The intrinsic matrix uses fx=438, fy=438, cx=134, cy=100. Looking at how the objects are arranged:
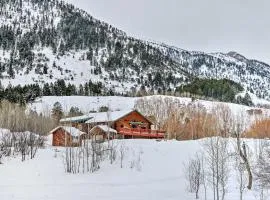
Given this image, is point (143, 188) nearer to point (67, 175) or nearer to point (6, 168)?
point (67, 175)

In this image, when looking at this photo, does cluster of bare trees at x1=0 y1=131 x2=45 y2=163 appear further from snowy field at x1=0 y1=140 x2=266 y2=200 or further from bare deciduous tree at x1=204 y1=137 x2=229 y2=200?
bare deciduous tree at x1=204 y1=137 x2=229 y2=200

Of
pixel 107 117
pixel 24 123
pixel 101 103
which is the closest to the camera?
pixel 107 117

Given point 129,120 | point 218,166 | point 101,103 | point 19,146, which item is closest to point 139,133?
point 129,120

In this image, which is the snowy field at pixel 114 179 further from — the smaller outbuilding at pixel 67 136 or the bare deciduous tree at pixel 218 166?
the smaller outbuilding at pixel 67 136

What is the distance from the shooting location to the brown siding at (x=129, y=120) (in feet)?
268

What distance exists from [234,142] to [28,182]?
102 ft

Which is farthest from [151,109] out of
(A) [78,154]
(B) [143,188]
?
(B) [143,188]

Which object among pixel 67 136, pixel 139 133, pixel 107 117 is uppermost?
pixel 107 117

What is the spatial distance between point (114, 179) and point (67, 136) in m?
22.4

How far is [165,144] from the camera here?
63.9 metres

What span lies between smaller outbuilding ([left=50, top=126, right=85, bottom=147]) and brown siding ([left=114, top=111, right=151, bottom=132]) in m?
11.0

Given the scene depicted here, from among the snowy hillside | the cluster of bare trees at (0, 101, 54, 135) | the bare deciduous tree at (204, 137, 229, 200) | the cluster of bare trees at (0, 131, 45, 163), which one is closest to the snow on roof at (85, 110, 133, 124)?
the cluster of bare trees at (0, 101, 54, 135)

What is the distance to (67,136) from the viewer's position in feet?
225

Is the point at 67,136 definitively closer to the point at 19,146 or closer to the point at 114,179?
the point at 19,146
